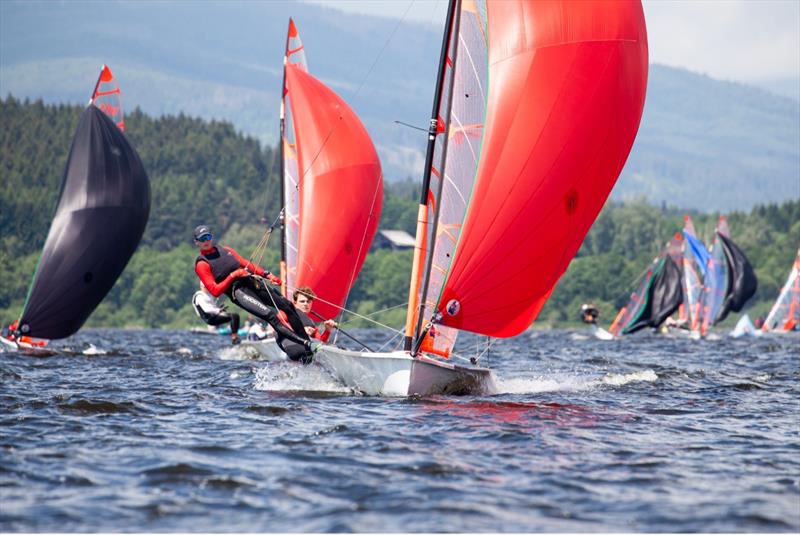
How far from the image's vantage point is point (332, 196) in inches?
1253

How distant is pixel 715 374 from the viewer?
89.6 feet

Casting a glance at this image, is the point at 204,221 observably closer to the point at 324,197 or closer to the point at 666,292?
the point at 666,292

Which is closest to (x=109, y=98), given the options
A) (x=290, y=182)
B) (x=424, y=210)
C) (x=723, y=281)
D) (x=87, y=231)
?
(x=87, y=231)

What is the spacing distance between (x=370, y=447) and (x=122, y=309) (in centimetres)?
11706

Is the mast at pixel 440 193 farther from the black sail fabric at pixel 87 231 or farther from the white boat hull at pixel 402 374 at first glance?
the black sail fabric at pixel 87 231

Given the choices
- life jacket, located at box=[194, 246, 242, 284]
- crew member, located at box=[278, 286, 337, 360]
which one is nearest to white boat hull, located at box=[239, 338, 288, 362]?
crew member, located at box=[278, 286, 337, 360]

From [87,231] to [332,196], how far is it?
6703mm

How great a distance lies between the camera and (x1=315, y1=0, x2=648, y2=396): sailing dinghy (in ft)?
60.1

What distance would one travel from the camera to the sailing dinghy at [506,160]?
1833 centimetres

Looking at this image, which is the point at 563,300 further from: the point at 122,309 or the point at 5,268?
the point at 5,268

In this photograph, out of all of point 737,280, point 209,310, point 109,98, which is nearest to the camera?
point 209,310

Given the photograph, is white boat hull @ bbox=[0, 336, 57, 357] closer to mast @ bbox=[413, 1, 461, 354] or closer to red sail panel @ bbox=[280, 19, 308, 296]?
red sail panel @ bbox=[280, 19, 308, 296]

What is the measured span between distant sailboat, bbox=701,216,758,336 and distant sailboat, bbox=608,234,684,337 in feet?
5.56

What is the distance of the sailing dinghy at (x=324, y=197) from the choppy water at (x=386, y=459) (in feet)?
34.1
